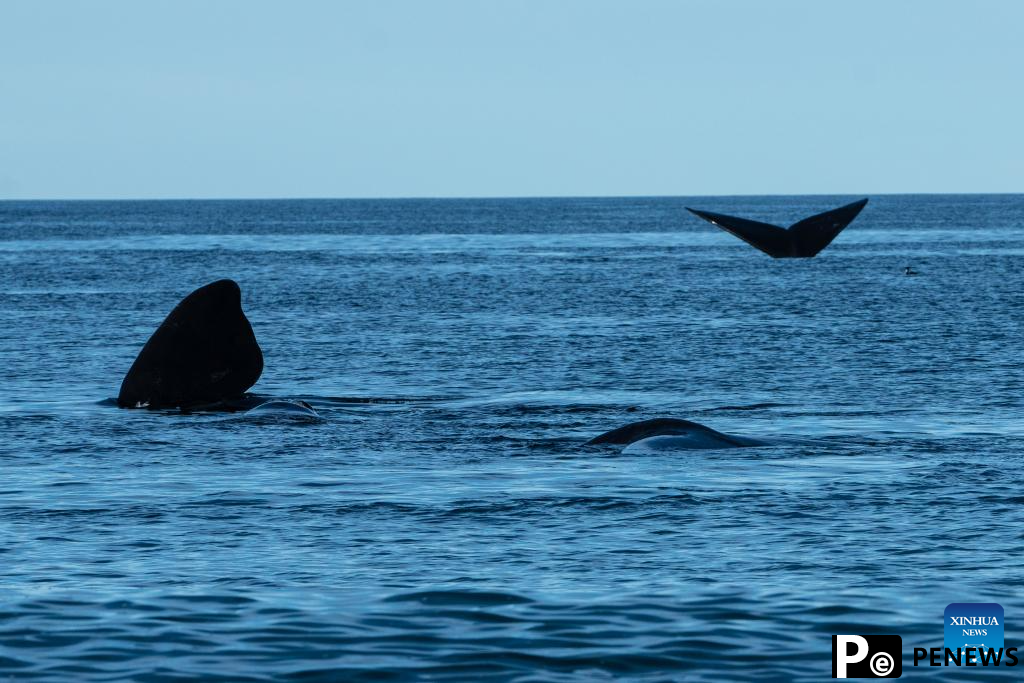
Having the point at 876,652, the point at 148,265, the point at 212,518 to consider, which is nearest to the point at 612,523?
the point at 212,518

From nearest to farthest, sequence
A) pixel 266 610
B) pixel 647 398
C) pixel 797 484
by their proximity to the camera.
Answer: pixel 266 610, pixel 797 484, pixel 647 398

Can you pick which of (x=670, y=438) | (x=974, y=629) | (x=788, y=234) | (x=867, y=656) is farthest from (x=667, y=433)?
(x=867, y=656)

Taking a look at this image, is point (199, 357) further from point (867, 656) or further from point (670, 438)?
point (867, 656)

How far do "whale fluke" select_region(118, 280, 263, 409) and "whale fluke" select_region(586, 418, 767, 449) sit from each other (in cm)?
572

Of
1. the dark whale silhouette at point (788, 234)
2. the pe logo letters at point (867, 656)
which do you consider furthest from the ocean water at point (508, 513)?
the dark whale silhouette at point (788, 234)

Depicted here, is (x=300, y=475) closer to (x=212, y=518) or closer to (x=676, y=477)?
(x=212, y=518)

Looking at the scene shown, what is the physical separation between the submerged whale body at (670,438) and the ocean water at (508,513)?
0.54 metres

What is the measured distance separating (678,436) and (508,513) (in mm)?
5361

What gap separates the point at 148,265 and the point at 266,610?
88.4 metres

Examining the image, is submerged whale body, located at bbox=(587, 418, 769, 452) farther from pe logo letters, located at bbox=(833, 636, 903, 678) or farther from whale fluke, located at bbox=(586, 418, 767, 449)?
pe logo letters, located at bbox=(833, 636, 903, 678)

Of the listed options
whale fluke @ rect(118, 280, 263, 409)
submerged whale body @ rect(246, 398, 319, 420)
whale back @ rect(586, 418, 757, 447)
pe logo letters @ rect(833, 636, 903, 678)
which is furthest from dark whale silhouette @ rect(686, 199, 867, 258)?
pe logo letters @ rect(833, 636, 903, 678)

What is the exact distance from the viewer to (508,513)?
17.1 m

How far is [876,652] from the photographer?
38.0ft

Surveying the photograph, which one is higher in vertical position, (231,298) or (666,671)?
(231,298)
